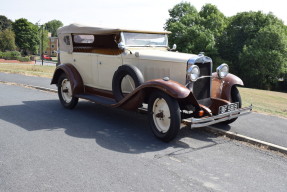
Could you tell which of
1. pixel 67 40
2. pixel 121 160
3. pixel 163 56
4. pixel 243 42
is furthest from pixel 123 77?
pixel 243 42

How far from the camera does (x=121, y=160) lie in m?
4.18

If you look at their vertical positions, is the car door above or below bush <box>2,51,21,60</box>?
below

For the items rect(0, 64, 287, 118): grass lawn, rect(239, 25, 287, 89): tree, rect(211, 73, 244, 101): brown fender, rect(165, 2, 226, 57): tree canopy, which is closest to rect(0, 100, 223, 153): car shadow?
rect(211, 73, 244, 101): brown fender

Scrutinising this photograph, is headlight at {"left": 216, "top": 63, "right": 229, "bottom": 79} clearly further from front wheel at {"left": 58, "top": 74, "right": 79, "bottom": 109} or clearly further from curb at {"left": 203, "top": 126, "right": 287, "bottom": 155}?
front wheel at {"left": 58, "top": 74, "right": 79, "bottom": 109}

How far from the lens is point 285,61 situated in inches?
1356

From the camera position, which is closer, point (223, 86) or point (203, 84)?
point (203, 84)

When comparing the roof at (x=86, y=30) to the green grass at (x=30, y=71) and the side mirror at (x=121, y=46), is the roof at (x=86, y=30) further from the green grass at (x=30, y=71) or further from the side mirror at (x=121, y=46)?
the green grass at (x=30, y=71)

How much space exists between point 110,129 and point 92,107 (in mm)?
2325

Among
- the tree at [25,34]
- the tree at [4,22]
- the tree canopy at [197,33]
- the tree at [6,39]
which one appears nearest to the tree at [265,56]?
the tree canopy at [197,33]

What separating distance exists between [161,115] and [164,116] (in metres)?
0.06

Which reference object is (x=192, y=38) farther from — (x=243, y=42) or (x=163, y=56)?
(x=163, y=56)

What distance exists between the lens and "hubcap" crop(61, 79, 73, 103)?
7.75 m

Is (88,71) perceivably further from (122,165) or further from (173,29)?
(173,29)

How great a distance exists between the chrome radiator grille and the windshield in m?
1.80
